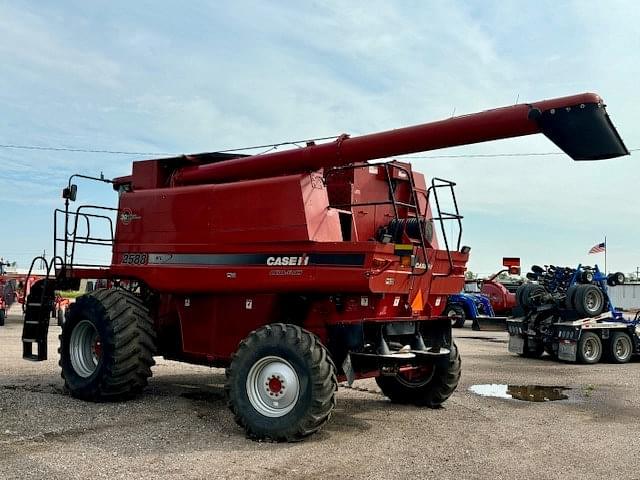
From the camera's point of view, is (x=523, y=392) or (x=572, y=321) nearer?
(x=523, y=392)

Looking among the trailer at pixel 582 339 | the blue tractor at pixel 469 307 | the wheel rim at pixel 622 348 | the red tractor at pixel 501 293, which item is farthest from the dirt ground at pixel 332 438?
the red tractor at pixel 501 293

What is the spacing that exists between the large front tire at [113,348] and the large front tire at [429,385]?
3271 millimetres

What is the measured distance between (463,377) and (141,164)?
6.80 meters

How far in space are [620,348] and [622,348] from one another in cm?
6

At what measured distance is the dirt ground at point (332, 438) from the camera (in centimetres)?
589

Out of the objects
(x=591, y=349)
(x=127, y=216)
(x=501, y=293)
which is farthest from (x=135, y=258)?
(x=501, y=293)

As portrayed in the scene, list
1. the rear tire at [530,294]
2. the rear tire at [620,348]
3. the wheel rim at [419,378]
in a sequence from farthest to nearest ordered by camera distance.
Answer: the rear tire at [530,294]
the rear tire at [620,348]
the wheel rim at [419,378]

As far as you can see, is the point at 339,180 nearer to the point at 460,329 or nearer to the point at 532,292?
the point at 532,292

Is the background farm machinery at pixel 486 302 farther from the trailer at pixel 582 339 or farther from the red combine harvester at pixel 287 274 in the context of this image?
the red combine harvester at pixel 287 274

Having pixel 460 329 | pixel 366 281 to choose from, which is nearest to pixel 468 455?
pixel 366 281

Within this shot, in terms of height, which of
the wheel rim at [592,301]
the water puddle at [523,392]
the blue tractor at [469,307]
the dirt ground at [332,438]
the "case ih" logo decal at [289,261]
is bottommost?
the water puddle at [523,392]

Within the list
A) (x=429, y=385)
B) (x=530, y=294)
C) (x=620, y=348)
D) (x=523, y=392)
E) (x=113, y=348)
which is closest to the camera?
(x=113, y=348)

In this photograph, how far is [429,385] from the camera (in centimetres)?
898

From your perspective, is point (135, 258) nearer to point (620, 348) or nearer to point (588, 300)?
point (588, 300)
